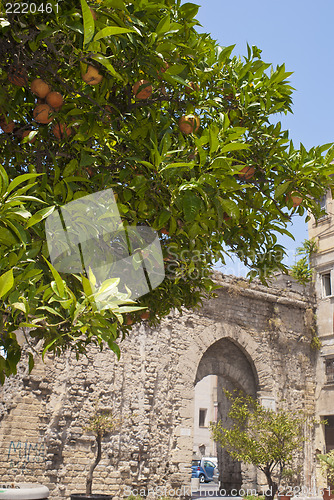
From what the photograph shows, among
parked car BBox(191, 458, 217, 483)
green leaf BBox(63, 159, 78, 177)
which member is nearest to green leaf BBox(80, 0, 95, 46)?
green leaf BBox(63, 159, 78, 177)

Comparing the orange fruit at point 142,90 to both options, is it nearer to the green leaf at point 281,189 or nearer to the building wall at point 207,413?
the green leaf at point 281,189

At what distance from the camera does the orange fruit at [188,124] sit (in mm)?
2430

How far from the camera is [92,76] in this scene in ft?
6.93

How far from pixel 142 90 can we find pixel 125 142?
29 cm

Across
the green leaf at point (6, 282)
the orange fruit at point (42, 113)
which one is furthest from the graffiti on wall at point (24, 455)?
the green leaf at point (6, 282)

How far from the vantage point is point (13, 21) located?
2039 millimetres

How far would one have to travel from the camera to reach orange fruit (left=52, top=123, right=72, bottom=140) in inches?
92.7

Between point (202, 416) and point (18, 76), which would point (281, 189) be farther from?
point (202, 416)

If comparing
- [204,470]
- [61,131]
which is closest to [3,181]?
[61,131]

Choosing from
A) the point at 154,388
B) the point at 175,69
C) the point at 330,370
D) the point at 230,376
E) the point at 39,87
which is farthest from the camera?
the point at 330,370

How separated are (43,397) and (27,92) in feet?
24.5

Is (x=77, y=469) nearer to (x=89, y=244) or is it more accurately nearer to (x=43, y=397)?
(x=43, y=397)

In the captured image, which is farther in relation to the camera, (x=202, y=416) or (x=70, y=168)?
(x=202, y=416)

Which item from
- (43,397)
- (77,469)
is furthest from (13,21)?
(77,469)
